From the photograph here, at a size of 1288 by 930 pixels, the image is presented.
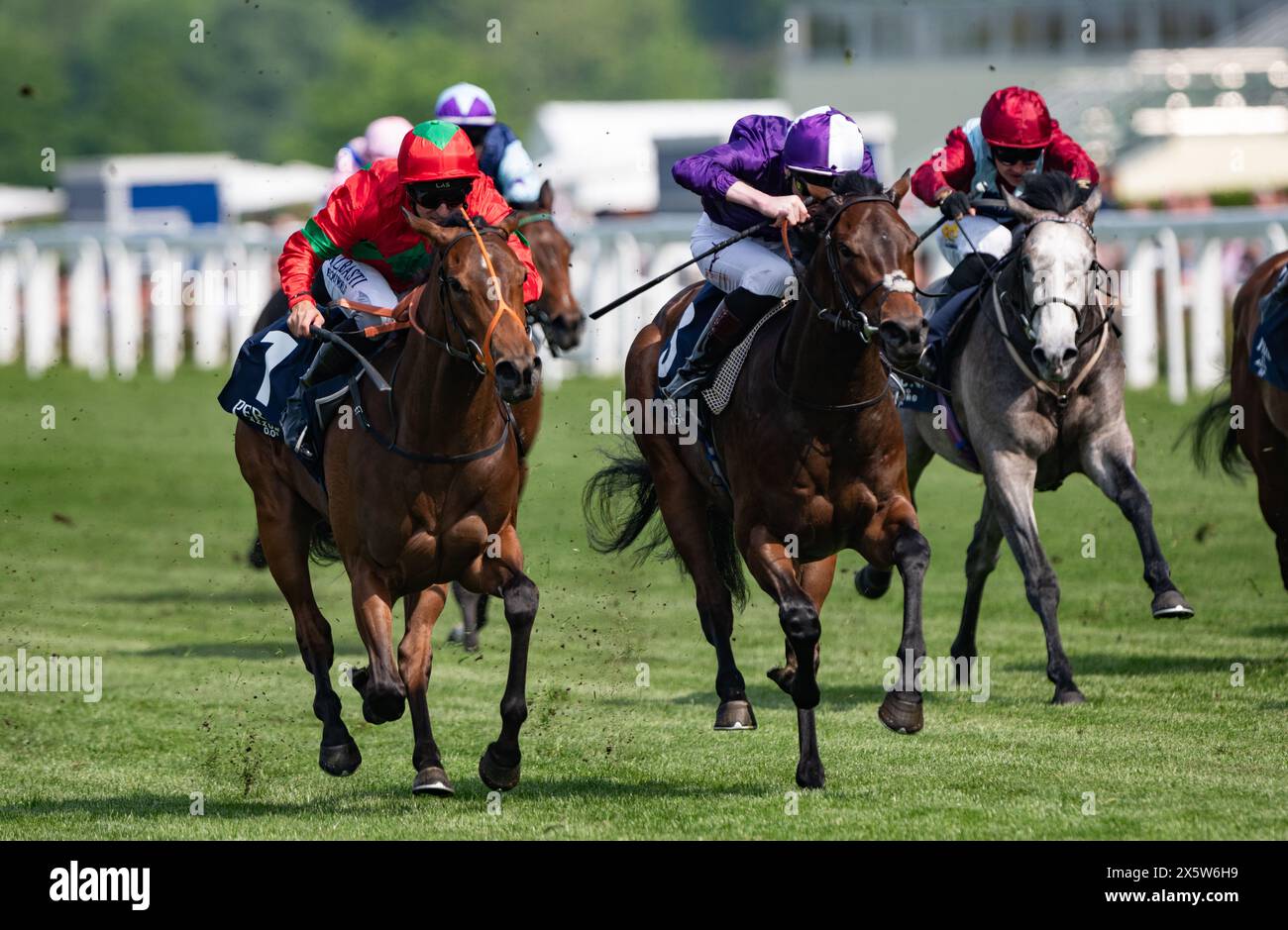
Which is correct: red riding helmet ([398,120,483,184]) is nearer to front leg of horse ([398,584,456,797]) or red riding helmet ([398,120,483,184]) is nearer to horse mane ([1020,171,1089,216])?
front leg of horse ([398,584,456,797])

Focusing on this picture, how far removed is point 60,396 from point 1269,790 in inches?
711

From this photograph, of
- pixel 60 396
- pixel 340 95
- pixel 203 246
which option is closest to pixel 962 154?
pixel 60 396

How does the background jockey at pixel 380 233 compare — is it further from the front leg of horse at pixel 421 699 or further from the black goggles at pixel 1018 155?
the black goggles at pixel 1018 155

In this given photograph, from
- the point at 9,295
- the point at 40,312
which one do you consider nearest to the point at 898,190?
the point at 40,312

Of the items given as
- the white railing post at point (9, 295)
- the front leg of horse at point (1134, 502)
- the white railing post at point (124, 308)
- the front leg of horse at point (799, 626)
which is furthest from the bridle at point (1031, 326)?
the white railing post at point (9, 295)

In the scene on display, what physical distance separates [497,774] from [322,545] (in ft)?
5.08

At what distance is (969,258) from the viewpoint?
9.01 meters

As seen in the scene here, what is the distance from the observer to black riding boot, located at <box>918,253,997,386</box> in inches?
349

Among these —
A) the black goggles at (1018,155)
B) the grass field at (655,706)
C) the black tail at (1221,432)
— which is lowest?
the grass field at (655,706)

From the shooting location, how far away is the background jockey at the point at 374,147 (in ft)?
32.5

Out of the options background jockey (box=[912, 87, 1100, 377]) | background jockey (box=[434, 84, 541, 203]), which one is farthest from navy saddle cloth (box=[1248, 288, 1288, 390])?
background jockey (box=[434, 84, 541, 203])

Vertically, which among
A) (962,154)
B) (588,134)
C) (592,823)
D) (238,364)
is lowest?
(592,823)

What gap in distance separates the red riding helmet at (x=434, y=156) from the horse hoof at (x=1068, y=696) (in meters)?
3.12
